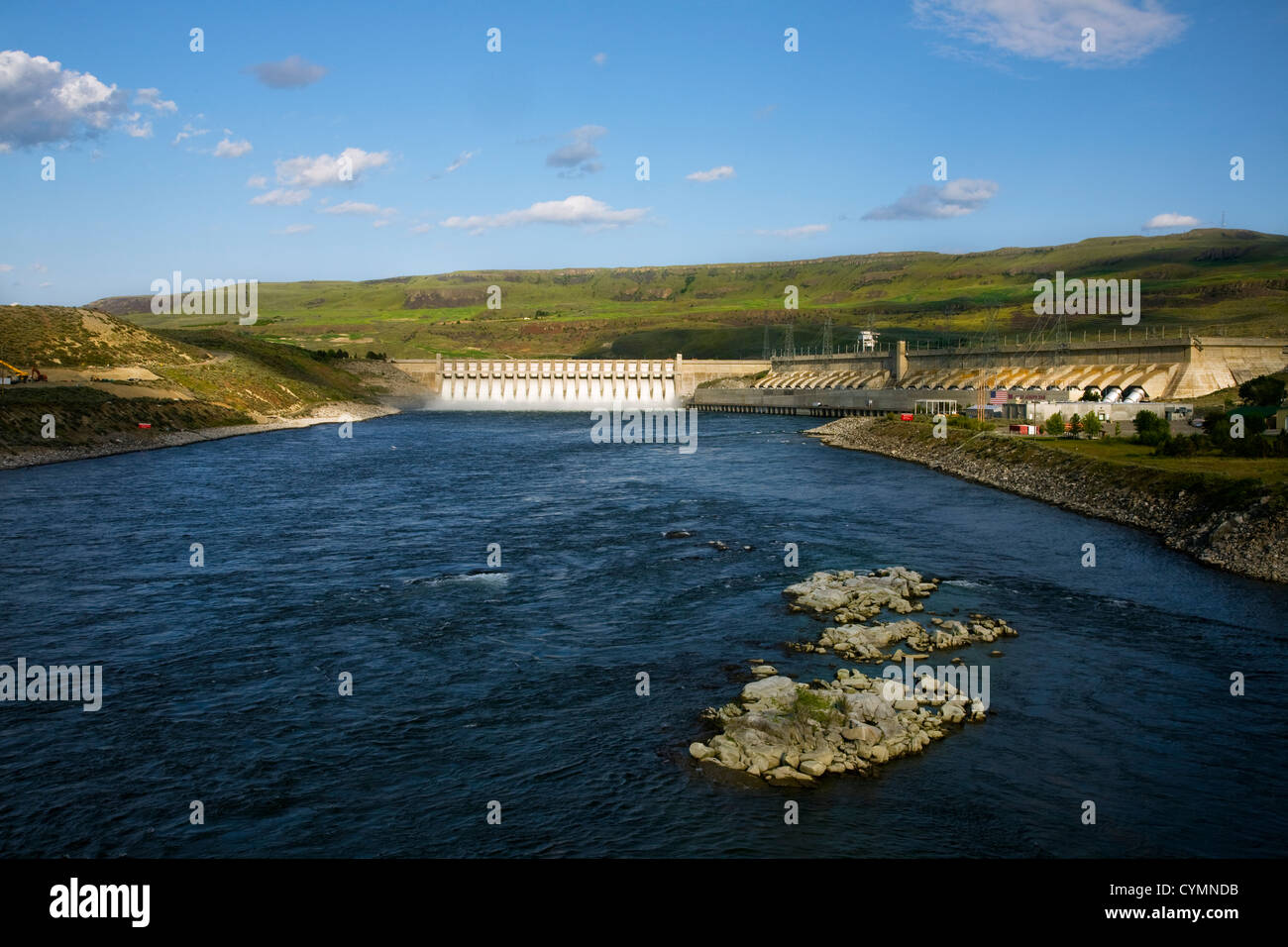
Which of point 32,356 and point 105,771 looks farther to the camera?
point 32,356

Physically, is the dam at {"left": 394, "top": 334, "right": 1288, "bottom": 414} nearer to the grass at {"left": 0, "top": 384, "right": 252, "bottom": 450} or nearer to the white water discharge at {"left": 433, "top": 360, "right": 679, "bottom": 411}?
the white water discharge at {"left": 433, "top": 360, "right": 679, "bottom": 411}

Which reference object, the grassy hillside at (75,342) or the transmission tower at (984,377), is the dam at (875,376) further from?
the grassy hillside at (75,342)

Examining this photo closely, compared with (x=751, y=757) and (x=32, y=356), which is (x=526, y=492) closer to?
(x=751, y=757)

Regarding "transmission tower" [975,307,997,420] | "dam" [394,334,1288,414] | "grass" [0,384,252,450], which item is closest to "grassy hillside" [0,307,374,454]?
"grass" [0,384,252,450]

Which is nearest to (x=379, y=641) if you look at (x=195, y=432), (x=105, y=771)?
(x=105, y=771)

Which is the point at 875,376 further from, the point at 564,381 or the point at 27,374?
the point at 27,374
